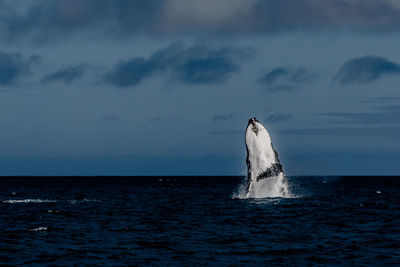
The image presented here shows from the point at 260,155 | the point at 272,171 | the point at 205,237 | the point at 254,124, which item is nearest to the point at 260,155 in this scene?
the point at 260,155

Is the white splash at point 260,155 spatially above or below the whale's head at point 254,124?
below

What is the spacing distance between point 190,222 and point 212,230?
18.7 ft

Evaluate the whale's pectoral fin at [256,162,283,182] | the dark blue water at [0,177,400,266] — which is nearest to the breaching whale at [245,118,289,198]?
the whale's pectoral fin at [256,162,283,182]

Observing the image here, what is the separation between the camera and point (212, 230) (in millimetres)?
39531

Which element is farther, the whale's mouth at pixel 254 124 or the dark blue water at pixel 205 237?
the whale's mouth at pixel 254 124

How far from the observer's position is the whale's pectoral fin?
4964 centimetres

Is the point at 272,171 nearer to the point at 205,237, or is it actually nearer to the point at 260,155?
the point at 260,155

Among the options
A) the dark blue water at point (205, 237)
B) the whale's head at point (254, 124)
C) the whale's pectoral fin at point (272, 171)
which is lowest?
the dark blue water at point (205, 237)

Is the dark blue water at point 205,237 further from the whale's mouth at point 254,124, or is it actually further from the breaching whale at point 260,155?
the whale's mouth at point 254,124

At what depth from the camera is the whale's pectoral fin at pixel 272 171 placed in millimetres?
49641

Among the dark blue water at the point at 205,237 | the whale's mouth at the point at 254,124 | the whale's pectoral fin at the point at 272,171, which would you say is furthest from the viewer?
the whale's pectoral fin at the point at 272,171

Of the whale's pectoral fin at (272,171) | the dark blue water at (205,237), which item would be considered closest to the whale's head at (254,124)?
the whale's pectoral fin at (272,171)

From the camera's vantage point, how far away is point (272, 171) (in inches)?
1969

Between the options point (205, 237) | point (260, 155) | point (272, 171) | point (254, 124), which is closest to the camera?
point (205, 237)
